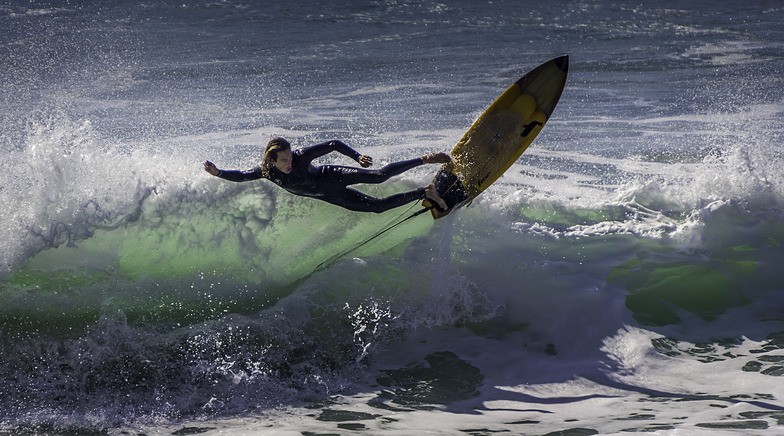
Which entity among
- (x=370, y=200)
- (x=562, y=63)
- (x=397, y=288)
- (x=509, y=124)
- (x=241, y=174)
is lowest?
(x=397, y=288)

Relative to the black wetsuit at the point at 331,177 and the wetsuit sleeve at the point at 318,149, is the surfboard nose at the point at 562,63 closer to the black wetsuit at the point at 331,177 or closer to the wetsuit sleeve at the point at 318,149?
the black wetsuit at the point at 331,177

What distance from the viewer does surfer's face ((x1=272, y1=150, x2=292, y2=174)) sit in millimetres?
5008

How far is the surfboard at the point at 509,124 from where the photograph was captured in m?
6.53

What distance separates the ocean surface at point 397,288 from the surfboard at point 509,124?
748mm

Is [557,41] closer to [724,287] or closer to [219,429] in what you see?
[724,287]

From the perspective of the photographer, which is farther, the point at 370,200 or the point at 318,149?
the point at 370,200

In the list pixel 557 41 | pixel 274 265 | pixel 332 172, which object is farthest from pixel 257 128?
pixel 557 41

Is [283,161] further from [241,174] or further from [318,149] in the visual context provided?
[241,174]

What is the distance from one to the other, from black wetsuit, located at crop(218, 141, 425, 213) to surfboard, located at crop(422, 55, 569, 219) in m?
1.06

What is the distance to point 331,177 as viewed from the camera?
17.9 feet

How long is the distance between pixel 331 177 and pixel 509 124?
2.26m

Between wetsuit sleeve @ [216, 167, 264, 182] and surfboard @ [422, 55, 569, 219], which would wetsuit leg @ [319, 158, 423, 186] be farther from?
surfboard @ [422, 55, 569, 219]

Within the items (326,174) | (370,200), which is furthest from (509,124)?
(326,174)

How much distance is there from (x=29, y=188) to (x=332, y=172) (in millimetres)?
3087
